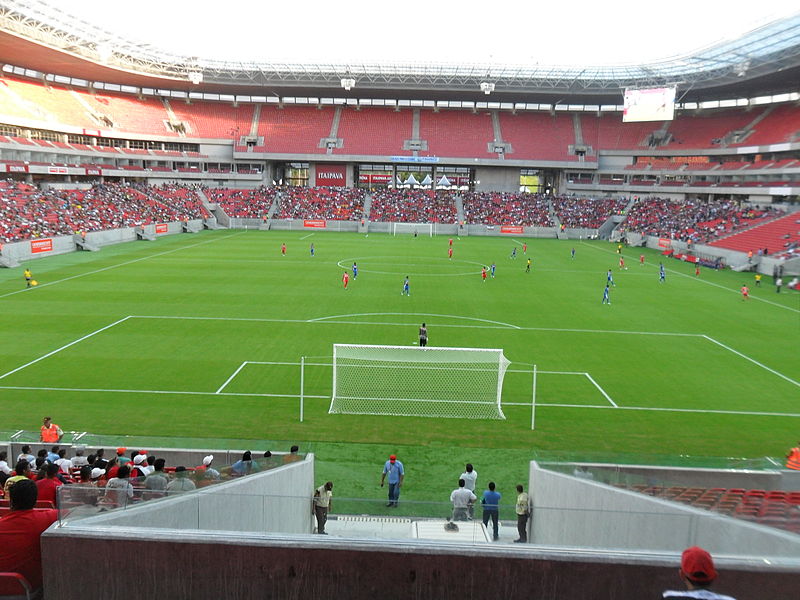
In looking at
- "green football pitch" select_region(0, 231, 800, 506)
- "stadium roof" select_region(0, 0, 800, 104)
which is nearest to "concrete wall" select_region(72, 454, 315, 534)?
"green football pitch" select_region(0, 231, 800, 506)

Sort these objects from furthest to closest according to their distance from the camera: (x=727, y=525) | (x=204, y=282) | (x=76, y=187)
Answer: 1. (x=76, y=187)
2. (x=204, y=282)
3. (x=727, y=525)

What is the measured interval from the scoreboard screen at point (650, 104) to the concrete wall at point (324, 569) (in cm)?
7815

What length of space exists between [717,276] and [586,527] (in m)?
46.7

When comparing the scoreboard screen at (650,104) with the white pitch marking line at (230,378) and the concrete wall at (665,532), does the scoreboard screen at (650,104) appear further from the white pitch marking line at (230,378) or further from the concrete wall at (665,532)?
the concrete wall at (665,532)

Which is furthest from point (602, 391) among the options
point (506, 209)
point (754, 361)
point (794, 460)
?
point (506, 209)

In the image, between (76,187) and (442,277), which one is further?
(76,187)

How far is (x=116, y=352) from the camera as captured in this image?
23.3m

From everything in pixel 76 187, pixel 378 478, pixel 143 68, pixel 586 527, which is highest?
pixel 143 68

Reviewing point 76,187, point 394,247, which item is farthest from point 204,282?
point 76,187

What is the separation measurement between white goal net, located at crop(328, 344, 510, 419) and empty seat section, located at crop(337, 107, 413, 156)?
247ft

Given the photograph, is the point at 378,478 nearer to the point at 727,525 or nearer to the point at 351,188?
the point at 727,525

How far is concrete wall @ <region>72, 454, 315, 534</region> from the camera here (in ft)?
18.8

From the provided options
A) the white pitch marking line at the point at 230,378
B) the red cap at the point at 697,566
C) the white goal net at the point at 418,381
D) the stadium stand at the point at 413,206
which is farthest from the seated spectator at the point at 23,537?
the stadium stand at the point at 413,206

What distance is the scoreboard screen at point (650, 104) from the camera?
7279 cm
